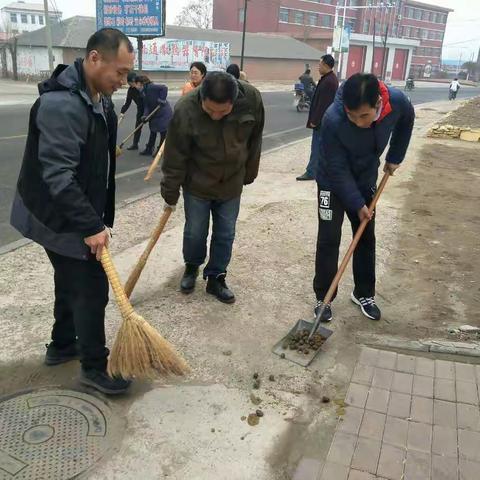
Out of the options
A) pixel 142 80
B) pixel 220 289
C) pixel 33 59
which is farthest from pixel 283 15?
pixel 220 289

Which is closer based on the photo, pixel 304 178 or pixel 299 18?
pixel 304 178

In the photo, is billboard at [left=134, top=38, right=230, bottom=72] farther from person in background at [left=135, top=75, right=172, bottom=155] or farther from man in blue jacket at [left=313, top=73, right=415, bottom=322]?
man in blue jacket at [left=313, top=73, right=415, bottom=322]

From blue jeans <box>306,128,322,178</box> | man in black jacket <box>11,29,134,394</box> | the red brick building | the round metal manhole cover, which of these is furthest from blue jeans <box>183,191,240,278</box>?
the red brick building

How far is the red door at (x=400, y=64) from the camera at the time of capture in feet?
240

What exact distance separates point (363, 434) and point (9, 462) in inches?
65.0

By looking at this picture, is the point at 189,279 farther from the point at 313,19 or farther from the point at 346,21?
the point at 346,21

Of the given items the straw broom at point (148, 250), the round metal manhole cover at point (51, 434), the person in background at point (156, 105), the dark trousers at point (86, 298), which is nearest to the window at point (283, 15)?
the person in background at point (156, 105)

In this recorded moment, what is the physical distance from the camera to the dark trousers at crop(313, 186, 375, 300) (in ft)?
11.0

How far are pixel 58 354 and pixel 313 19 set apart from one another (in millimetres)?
74683

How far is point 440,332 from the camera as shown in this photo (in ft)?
11.5

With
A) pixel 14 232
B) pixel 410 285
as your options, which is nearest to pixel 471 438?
pixel 410 285

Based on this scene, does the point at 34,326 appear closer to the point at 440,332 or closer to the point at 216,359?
the point at 216,359

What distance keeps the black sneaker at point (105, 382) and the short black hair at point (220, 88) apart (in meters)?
1.68

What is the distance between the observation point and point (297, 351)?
3.16 m
